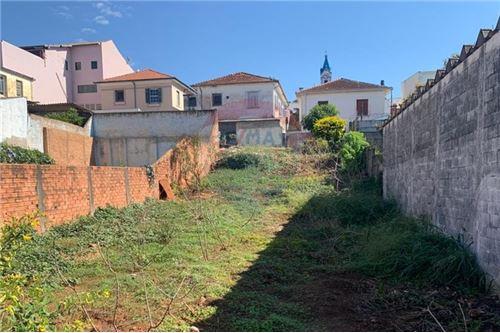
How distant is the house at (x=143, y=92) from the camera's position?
3070cm

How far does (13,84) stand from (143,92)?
28.3 feet

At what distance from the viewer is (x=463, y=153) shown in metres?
5.70

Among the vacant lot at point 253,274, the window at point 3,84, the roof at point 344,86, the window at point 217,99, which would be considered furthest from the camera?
the roof at point 344,86

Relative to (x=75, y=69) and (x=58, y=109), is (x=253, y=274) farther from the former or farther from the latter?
(x=75, y=69)

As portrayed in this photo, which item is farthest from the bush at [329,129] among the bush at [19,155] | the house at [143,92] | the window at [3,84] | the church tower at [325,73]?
the church tower at [325,73]

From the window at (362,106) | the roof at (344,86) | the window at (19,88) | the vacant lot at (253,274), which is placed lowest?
the vacant lot at (253,274)

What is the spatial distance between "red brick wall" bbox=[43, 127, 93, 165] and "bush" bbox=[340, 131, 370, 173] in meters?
12.8

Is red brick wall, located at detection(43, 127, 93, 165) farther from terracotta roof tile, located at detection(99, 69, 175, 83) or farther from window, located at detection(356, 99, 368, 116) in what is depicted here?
window, located at detection(356, 99, 368, 116)

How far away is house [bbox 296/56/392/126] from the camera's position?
115 ft

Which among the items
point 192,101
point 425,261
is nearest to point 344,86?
point 192,101

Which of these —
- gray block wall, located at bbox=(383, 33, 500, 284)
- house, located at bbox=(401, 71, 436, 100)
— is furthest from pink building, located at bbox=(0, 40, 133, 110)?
gray block wall, located at bbox=(383, 33, 500, 284)

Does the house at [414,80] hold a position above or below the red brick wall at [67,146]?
above

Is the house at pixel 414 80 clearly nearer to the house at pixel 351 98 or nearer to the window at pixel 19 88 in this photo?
the house at pixel 351 98

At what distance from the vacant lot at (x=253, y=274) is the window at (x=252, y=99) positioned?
22.4 m
